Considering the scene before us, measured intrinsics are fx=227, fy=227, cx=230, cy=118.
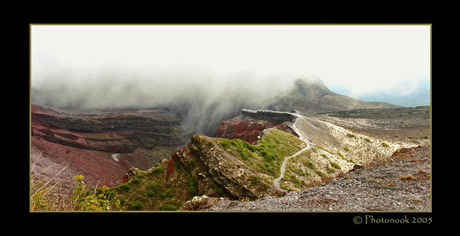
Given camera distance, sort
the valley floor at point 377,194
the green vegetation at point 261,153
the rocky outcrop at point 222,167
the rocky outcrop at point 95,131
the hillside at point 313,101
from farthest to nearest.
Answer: the rocky outcrop at point 95,131
the hillside at point 313,101
the green vegetation at point 261,153
the rocky outcrop at point 222,167
the valley floor at point 377,194

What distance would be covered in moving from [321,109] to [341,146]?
108449 mm

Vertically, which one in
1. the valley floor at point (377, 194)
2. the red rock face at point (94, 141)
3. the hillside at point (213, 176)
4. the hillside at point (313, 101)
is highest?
the hillside at point (313, 101)

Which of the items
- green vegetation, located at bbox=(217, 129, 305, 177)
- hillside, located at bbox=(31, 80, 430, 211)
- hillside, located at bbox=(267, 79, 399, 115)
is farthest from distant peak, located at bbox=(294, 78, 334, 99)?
green vegetation, located at bbox=(217, 129, 305, 177)

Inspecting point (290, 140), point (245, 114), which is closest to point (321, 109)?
point (245, 114)

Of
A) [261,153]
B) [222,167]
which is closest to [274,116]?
[261,153]

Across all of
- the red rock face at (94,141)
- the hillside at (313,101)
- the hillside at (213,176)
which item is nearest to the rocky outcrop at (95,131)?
the red rock face at (94,141)

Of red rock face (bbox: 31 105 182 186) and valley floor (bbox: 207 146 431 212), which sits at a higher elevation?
valley floor (bbox: 207 146 431 212)

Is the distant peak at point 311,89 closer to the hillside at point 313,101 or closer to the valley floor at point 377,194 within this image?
the hillside at point 313,101

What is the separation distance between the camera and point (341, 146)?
38.6 metres

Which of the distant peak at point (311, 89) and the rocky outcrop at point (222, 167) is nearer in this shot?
the rocky outcrop at point (222, 167)

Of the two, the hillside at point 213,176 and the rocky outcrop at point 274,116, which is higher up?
the rocky outcrop at point 274,116

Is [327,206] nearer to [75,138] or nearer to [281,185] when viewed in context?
[281,185]

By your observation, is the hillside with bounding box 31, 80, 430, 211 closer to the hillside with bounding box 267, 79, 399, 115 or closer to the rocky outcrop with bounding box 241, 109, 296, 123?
the rocky outcrop with bounding box 241, 109, 296, 123

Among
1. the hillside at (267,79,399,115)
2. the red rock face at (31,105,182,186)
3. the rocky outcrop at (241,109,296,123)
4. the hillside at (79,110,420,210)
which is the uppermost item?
the hillside at (267,79,399,115)
